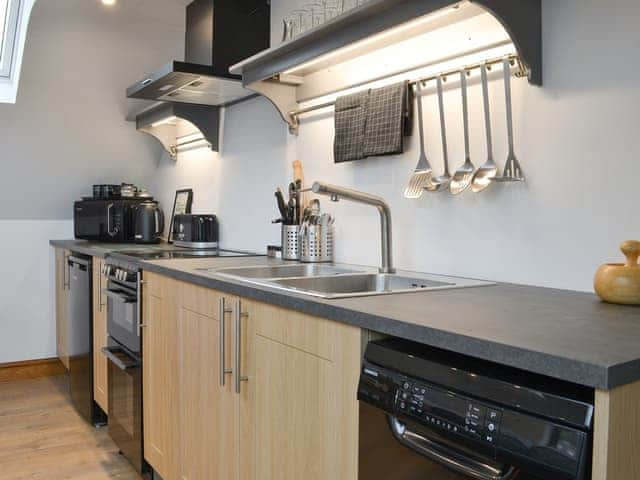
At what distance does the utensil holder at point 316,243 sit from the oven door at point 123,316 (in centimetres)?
72

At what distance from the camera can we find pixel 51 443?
2.92 meters

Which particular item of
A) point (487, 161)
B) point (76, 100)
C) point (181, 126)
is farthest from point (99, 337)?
point (487, 161)

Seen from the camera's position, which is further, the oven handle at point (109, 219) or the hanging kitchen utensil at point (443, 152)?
the oven handle at point (109, 219)

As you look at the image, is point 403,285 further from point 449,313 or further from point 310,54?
point 310,54

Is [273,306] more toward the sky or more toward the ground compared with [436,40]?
more toward the ground

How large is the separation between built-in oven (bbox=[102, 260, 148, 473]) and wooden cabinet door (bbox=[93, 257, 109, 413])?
12 cm

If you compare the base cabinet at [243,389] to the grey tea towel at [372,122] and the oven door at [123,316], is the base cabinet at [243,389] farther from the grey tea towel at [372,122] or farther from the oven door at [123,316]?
the grey tea towel at [372,122]

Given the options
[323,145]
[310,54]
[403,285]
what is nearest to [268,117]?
[323,145]

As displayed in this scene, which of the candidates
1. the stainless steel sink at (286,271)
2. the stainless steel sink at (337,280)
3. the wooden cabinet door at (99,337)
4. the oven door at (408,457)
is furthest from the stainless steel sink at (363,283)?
the wooden cabinet door at (99,337)

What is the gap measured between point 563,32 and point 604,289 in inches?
27.1

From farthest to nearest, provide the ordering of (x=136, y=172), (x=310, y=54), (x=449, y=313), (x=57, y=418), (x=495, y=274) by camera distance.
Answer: (x=136, y=172) → (x=57, y=418) → (x=310, y=54) → (x=495, y=274) → (x=449, y=313)

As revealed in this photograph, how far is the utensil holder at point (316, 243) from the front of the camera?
7.73 feet

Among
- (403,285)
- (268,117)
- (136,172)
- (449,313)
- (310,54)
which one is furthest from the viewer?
(136,172)

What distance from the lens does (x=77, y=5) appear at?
3.41m
